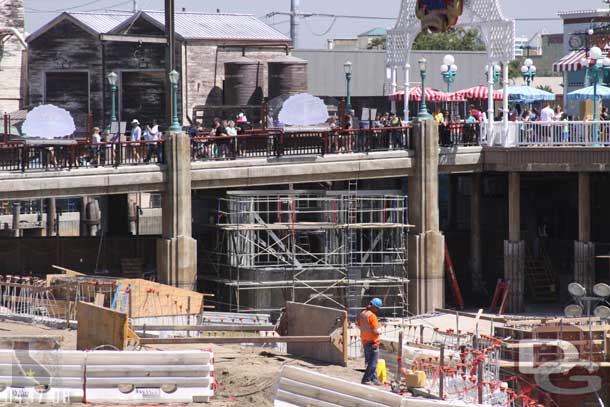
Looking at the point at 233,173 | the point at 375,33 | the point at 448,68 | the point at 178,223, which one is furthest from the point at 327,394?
the point at 375,33

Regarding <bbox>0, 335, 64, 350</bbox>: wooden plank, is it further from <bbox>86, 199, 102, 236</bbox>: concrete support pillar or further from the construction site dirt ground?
<bbox>86, 199, 102, 236</bbox>: concrete support pillar

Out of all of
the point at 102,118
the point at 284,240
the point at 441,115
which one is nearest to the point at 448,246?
the point at 441,115

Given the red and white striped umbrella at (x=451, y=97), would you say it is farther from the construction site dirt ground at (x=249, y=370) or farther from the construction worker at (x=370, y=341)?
the construction worker at (x=370, y=341)

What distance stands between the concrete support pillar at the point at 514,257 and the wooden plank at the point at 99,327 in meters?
20.1

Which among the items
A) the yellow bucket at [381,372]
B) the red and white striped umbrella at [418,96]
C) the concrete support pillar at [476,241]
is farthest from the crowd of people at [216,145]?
the yellow bucket at [381,372]

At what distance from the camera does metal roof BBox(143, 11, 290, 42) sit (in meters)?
55.2

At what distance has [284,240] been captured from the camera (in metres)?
41.9

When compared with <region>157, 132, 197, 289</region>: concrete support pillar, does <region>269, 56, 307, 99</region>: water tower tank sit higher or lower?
higher

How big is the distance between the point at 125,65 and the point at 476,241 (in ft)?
52.0

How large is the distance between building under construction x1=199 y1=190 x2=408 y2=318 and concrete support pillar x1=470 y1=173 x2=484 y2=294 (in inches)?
168

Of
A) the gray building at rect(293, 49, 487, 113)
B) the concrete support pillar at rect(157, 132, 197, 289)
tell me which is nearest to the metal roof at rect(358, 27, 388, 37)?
the gray building at rect(293, 49, 487, 113)

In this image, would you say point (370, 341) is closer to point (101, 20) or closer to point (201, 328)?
point (201, 328)

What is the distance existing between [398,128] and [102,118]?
1596 centimetres

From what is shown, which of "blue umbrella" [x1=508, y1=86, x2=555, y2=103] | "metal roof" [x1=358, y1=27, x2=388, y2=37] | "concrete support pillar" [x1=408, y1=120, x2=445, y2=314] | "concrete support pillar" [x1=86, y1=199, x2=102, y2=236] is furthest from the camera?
"metal roof" [x1=358, y1=27, x2=388, y2=37]
